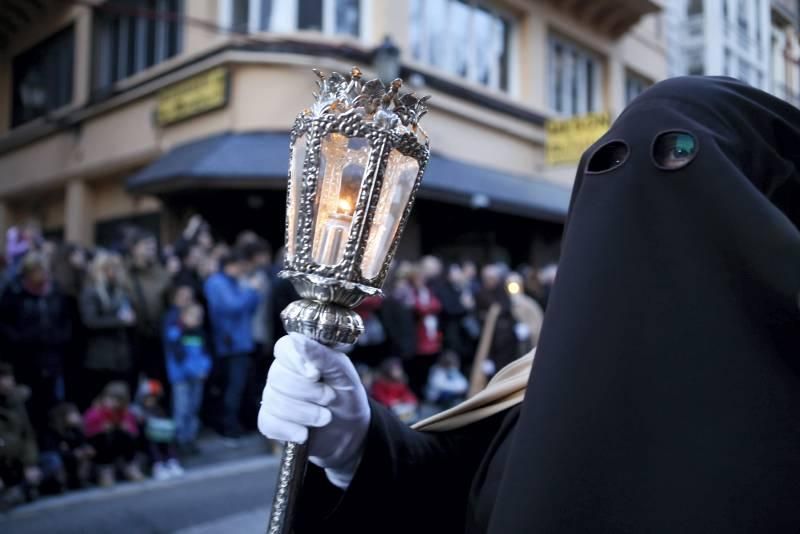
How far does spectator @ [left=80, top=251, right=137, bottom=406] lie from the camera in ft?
19.5

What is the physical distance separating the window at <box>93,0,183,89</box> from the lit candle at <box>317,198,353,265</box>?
36.6 ft

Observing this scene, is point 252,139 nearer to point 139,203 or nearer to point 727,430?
point 139,203

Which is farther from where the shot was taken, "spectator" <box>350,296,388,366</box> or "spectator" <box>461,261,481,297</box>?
"spectator" <box>461,261,481,297</box>

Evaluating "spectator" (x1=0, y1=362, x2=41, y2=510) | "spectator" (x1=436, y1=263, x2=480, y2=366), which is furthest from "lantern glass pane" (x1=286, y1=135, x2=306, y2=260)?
"spectator" (x1=436, y1=263, x2=480, y2=366)

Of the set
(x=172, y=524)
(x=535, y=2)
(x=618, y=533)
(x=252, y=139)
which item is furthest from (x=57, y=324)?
(x=535, y=2)

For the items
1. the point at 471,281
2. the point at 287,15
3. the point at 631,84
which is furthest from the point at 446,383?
the point at 631,84

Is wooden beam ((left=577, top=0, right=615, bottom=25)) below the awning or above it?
above

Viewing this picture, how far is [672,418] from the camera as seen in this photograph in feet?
3.86

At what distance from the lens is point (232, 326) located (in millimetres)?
6637

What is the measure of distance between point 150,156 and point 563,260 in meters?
11.4

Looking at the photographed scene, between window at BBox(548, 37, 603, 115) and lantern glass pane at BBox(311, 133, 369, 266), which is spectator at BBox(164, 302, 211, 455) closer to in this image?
lantern glass pane at BBox(311, 133, 369, 266)

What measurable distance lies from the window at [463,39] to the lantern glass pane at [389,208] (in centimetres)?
1096

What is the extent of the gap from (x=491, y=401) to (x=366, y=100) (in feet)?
2.85

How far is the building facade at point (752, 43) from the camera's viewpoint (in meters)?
2.91
